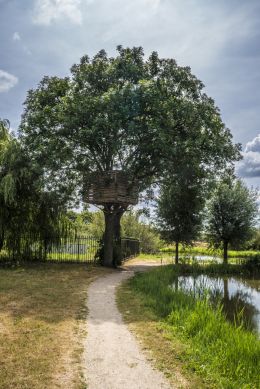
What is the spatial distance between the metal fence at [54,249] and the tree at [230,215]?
30.8 feet

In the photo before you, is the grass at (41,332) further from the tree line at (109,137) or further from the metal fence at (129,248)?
the metal fence at (129,248)

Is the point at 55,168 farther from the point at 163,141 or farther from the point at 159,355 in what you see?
the point at 159,355

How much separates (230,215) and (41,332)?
21837 millimetres

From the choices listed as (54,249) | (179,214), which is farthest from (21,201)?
(179,214)

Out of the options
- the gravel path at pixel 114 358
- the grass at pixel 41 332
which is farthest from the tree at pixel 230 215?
the gravel path at pixel 114 358

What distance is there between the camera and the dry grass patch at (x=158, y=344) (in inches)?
220

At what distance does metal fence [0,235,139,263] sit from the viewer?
2134 cm

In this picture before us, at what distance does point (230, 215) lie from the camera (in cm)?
2755

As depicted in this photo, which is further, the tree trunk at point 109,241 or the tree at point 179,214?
the tree at point 179,214

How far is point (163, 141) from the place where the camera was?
18031 millimetres

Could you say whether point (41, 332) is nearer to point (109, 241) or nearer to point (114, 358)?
point (114, 358)

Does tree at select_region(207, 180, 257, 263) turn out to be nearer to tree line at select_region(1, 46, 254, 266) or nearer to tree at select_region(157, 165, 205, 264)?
tree at select_region(157, 165, 205, 264)

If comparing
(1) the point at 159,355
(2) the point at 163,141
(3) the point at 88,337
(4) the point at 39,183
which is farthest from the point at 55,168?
(1) the point at 159,355

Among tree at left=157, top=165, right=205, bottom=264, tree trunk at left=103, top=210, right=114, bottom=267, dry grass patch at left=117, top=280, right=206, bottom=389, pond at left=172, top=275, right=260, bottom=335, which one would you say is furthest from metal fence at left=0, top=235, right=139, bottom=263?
dry grass patch at left=117, top=280, right=206, bottom=389
